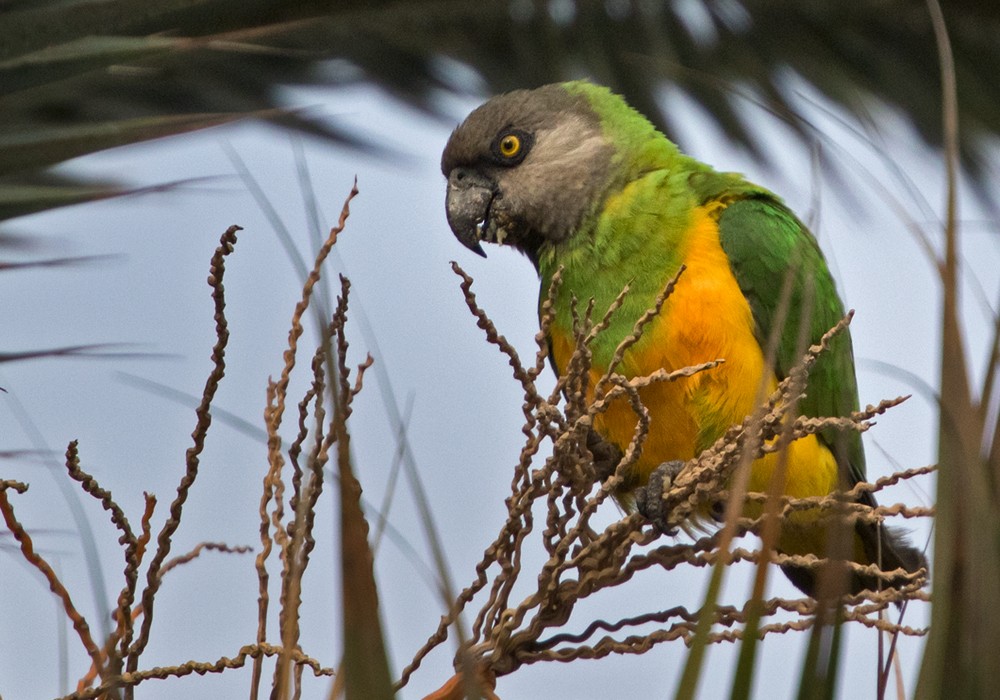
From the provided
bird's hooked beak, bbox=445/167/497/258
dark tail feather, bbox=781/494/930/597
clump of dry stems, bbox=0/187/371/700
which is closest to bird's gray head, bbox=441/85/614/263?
bird's hooked beak, bbox=445/167/497/258

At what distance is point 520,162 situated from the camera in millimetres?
3607

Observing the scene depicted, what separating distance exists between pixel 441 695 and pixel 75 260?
3.02ft

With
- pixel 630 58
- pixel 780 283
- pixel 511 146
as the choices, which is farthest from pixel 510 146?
pixel 780 283

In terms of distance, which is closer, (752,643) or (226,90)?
(752,643)

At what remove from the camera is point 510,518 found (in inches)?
59.7

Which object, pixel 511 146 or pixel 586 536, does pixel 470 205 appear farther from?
pixel 586 536

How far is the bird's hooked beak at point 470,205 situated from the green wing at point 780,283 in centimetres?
88

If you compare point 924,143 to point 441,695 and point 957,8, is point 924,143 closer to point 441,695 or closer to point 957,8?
point 957,8

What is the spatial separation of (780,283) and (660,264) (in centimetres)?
35

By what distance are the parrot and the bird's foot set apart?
0.02 meters

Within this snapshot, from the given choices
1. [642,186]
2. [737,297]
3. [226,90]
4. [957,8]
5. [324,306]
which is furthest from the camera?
[957,8]

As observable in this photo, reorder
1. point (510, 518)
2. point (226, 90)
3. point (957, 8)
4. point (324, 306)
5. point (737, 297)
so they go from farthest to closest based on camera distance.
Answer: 1. point (957, 8)
2. point (226, 90)
3. point (737, 297)
4. point (510, 518)
5. point (324, 306)

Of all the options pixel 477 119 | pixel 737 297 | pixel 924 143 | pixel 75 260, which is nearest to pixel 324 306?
pixel 75 260

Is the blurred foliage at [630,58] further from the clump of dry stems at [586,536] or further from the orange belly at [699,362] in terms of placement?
the clump of dry stems at [586,536]
